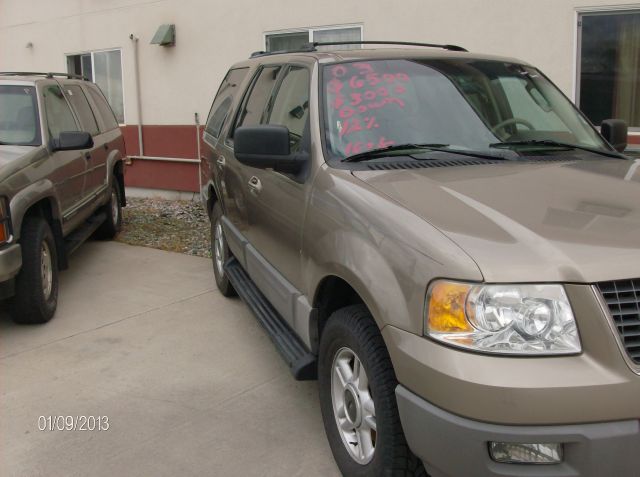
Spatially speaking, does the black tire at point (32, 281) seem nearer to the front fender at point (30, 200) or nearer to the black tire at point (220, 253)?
the front fender at point (30, 200)

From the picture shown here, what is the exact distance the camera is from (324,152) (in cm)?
328

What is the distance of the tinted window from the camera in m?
4.46

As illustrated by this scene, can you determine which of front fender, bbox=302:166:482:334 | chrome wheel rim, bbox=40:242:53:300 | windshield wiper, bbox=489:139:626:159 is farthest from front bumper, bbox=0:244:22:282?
windshield wiper, bbox=489:139:626:159

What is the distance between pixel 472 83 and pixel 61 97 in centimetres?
459

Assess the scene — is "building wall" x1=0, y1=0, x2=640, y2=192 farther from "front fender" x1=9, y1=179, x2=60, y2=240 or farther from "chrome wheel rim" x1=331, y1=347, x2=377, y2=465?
"chrome wheel rim" x1=331, y1=347, x2=377, y2=465

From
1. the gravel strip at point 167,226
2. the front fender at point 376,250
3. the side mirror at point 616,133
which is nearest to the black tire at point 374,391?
the front fender at point 376,250

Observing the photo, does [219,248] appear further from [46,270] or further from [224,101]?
[46,270]

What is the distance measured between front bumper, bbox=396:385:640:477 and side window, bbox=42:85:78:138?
4.88 meters

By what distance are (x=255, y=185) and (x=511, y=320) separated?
235 centimetres

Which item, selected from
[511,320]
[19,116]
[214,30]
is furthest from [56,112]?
[511,320]

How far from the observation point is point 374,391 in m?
2.52

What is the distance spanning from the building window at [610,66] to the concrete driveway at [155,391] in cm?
435

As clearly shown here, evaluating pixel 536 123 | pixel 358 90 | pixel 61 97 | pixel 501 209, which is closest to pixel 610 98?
pixel 536 123

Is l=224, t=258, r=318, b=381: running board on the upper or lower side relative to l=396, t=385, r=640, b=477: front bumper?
lower
